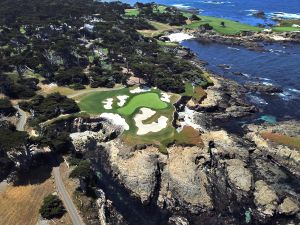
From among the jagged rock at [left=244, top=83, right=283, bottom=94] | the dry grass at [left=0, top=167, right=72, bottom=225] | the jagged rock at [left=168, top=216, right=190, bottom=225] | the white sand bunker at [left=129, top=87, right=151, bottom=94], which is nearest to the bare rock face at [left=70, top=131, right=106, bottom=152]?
the dry grass at [left=0, top=167, right=72, bottom=225]

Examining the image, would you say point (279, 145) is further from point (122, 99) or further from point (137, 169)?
point (122, 99)

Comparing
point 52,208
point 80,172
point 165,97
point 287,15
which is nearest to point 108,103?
point 165,97

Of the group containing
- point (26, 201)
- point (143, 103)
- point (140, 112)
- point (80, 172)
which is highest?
point (80, 172)

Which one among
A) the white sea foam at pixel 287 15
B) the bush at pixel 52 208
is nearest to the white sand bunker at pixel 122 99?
the bush at pixel 52 208

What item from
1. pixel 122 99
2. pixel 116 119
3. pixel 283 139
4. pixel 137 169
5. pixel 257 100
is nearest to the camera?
pixel 137 169

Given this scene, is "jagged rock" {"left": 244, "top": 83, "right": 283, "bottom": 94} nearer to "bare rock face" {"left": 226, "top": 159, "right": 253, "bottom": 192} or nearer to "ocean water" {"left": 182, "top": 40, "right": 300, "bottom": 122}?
"ocean water" {"left": 182, "top": 40, "right": 300, "bottom": 122}

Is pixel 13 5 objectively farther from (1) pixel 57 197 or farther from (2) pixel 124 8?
(1) pixel 57 197

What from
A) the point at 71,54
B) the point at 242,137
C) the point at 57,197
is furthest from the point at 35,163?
the point at 71,54
